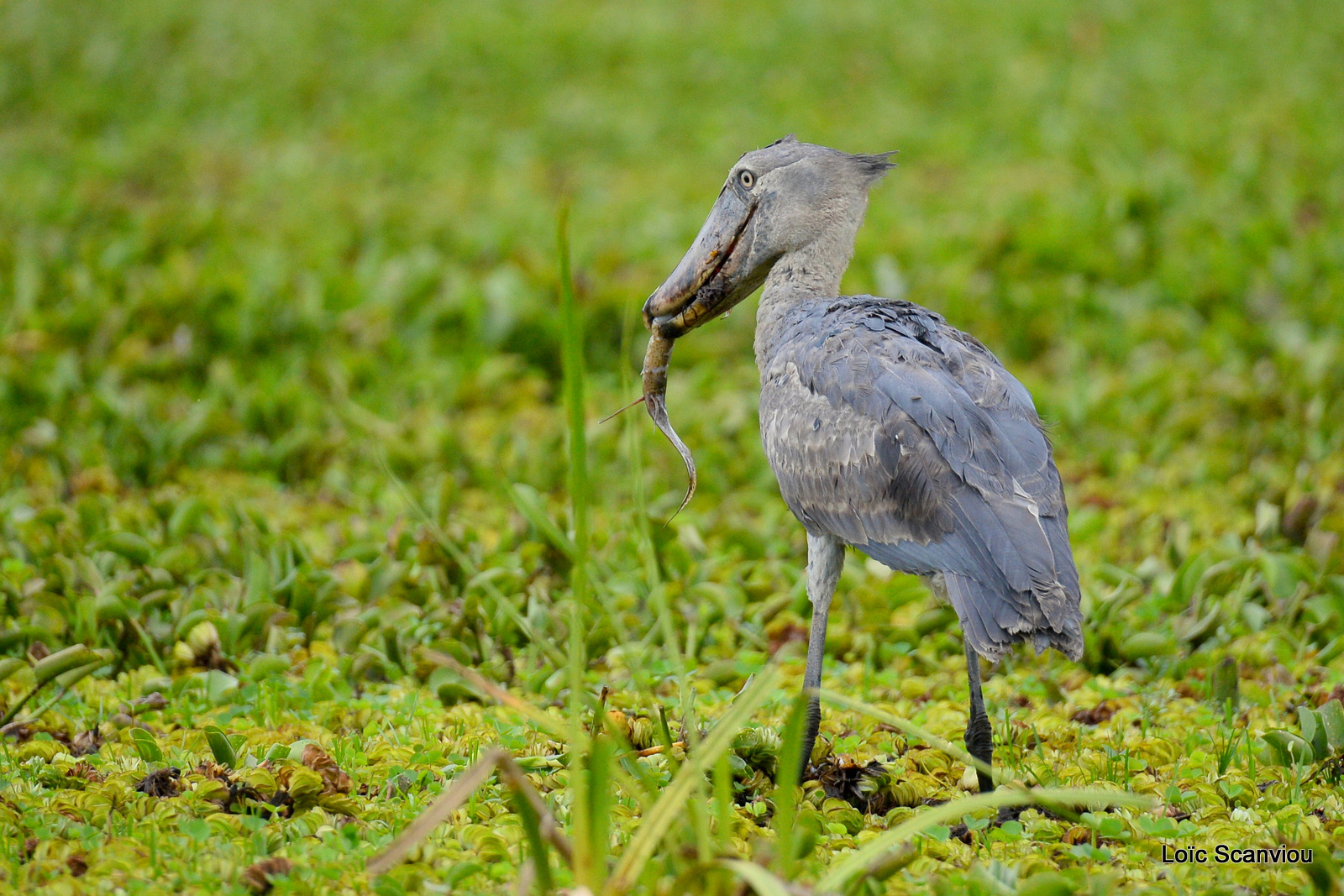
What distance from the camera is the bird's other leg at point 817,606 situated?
3434 mm

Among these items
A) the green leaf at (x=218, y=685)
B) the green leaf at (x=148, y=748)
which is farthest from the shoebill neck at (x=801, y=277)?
the green leaf at (x=148, y=748)

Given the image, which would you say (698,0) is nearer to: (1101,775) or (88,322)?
(88,322)

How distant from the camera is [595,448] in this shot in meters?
6.09

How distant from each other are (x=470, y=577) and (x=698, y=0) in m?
9.79

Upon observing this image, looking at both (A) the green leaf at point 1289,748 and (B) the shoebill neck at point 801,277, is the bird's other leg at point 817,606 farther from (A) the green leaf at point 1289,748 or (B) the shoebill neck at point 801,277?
(A) the green leaf at point 1289,748

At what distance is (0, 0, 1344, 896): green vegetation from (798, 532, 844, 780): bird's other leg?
0.39 ft

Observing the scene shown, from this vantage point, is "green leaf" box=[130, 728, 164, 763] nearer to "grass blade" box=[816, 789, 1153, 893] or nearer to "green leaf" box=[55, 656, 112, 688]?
"green leaf" box=[55, 656, 112, 688]

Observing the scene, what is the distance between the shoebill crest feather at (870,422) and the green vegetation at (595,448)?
46 cm

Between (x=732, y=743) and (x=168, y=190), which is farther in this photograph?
(x=168, y=190)

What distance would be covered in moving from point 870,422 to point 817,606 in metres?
0.56

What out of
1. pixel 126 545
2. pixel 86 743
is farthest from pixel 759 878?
pixel 126 545

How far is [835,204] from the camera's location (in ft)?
13.0

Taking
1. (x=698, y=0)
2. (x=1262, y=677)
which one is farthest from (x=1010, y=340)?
(x=698, y=0)

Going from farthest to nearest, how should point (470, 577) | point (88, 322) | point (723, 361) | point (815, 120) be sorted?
1. point (815, 120)
2. point (723, 361)
3. point (88, 322)
4. point (470, 577)
